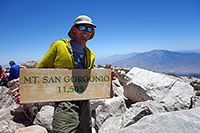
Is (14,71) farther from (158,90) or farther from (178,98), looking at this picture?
(178,98)

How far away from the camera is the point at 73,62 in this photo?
8.33 ft

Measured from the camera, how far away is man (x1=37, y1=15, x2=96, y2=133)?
7.52 ft

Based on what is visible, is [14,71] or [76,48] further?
[14,71]

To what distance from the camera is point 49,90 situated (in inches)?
92.4

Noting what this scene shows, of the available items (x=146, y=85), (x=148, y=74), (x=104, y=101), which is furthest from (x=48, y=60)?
(x=148, y=74)

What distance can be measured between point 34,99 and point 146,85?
4.48 metres

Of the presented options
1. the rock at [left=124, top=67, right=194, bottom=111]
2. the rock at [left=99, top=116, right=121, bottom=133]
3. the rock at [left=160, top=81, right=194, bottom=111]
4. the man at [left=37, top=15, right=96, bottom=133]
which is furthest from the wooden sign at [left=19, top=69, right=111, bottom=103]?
the rock at [left=160, top=81, right=194, bottom=111]

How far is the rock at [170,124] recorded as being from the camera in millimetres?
2076

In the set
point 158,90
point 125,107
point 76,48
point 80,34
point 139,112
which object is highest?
point 80,34

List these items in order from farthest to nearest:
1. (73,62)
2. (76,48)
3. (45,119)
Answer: (45,119), (76,48), (73,62)

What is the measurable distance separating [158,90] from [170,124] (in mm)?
3593

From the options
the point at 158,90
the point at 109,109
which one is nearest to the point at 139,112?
the point at 109,109

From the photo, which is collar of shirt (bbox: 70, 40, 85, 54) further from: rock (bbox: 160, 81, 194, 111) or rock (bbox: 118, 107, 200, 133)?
rock (bbox: 160, 81, 194, 111)

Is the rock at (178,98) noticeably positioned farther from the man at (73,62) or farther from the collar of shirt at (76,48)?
the collar of shirt at (76,48)
